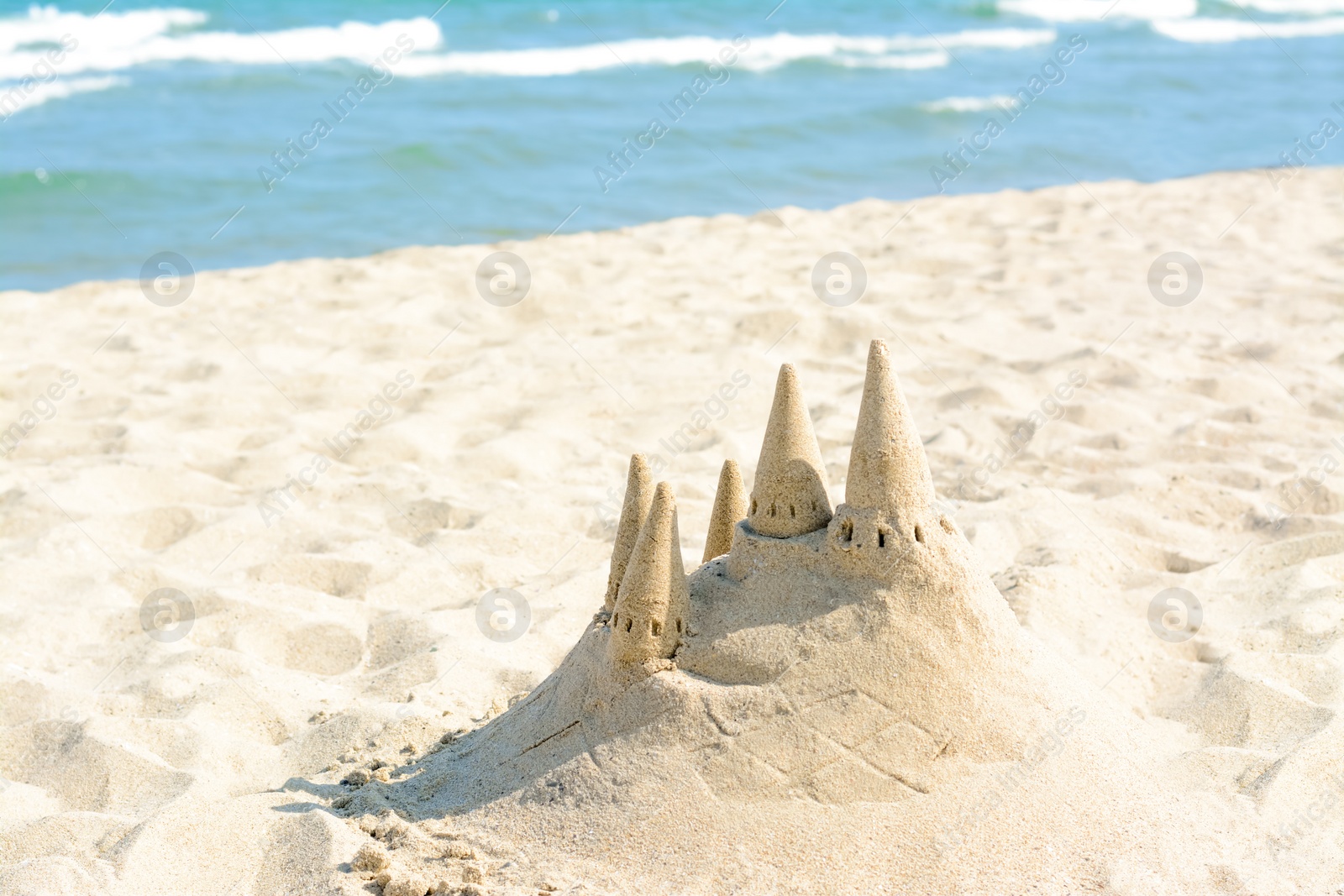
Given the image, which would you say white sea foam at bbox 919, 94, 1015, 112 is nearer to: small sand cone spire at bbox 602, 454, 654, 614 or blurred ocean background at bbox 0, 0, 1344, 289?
blurred ocean background at bbox 0, 0, 1344, 289

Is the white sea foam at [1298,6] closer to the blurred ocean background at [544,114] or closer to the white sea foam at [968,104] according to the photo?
the blurred ocean background at [544,114]

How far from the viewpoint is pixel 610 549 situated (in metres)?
4.93

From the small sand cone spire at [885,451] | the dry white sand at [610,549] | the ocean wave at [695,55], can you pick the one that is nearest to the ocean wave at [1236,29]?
the ocean wave at [695,55]

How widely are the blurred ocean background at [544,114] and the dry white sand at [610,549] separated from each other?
2.14 metres

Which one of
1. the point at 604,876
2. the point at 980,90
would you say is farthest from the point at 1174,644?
the point at 980,90

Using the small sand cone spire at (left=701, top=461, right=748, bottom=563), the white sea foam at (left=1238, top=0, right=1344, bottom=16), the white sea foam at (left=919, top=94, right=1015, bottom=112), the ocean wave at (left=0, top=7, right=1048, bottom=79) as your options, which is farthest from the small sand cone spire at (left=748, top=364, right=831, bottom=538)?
the white sea foam at (left=1238, top=0, right=1344, bottom=16)

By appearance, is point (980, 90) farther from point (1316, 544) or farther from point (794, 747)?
point (794, 747)

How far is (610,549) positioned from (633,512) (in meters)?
1.88

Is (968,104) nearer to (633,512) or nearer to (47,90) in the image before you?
(47,90)

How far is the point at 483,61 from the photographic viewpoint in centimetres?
1859

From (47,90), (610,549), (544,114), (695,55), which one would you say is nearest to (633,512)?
(610,549)

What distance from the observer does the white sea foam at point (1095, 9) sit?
84.2 ft

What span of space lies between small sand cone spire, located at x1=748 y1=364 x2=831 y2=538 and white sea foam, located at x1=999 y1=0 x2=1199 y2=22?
81.8ft

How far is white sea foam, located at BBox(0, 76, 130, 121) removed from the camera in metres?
15.4
